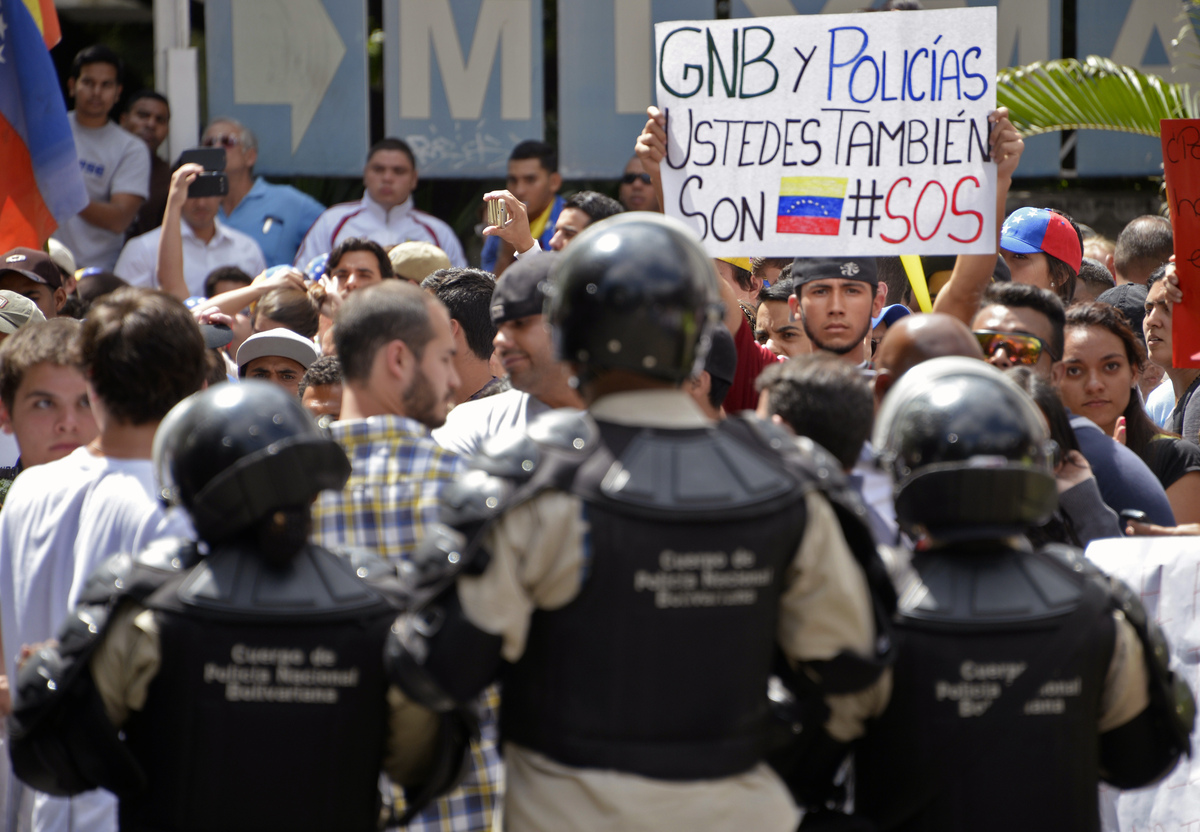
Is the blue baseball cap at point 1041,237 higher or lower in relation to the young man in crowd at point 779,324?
higher

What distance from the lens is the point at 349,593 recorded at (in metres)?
2.50

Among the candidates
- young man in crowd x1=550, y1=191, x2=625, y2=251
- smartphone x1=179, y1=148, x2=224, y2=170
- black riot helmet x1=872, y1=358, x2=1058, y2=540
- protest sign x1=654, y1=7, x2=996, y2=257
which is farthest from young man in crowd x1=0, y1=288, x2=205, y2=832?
smartphone x1=179, y1=148, x2=224, y2=170

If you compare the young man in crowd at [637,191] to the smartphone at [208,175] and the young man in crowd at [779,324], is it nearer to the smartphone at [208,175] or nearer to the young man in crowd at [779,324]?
the young man in crowd at [779,324]

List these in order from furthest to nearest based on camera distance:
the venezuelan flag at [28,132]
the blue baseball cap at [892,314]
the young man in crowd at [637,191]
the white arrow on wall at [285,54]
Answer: the white arrow on wall at [285,54] < the young man in crowd at [637,191] < the venezuelan flag at [28,132] < the blue baseball cap at [892,314]

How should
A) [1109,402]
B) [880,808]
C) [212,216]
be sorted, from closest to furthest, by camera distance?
→ [880,808] → [1109,402] → [212,216]

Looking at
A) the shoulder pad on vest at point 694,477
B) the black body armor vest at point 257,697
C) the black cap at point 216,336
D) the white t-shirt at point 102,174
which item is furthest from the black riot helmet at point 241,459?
the white t-shirt at point 102,174

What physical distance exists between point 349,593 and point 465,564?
37cm

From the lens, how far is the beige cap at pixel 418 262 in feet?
23.1

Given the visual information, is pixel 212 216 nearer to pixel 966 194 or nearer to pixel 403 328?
pixel 966 194

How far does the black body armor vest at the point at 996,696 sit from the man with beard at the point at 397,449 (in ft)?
3.26

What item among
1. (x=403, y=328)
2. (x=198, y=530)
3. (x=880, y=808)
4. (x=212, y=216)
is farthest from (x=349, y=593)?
(x=212, y=216)

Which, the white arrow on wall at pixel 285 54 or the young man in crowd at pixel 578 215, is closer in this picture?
the young man in crowd at pixel 578 215

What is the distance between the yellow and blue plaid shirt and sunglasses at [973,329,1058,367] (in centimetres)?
210

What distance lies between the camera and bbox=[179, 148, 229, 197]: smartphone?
8.00 metres
